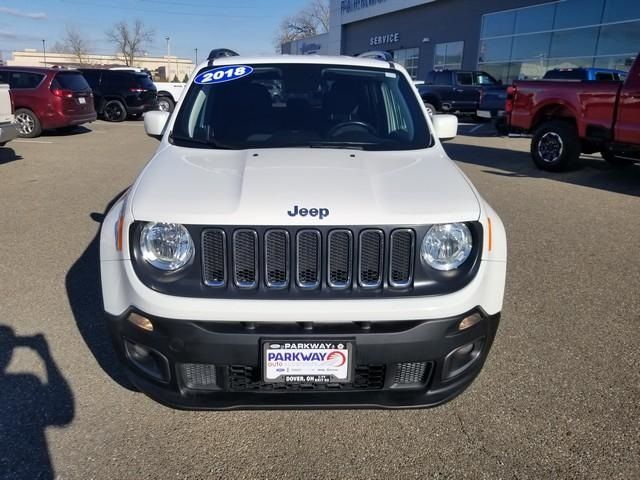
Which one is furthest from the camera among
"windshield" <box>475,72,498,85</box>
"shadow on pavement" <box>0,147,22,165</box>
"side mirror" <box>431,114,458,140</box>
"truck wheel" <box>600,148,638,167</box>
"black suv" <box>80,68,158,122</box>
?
"windshield" <box>475,72,498,85</box>

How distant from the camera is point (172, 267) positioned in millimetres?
2340

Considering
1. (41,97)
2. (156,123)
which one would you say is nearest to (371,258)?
(156,123)

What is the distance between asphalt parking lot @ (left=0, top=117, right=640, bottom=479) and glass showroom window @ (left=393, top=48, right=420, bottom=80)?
3277 cm

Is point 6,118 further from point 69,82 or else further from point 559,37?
point 559,37

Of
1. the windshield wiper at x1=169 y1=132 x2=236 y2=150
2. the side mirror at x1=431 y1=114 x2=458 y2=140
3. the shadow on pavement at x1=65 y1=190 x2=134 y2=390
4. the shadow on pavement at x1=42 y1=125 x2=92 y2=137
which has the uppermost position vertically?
the side mirror at x1=431 y1=114 x2=458 y2=140

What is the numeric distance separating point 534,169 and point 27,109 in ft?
39.7

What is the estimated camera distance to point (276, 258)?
2303 mm

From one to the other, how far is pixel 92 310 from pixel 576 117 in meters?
8.20

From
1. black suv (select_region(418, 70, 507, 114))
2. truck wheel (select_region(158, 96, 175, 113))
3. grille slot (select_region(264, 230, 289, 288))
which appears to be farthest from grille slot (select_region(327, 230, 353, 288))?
truck wheel (select_region(158, 96, 175, 113))

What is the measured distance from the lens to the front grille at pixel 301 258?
2.28 meters

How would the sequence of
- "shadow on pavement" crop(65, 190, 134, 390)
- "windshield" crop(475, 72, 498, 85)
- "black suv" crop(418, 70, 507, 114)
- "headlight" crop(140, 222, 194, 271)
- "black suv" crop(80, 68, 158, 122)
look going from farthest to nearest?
"windshield" crop(475, 72, 498, 85) < "black suv" crop(418, 70, 507, 114) < "black suv" crop(80, 68, 158, 122) < "shadow on pavement" crop(65, 190, 134, 390) < "headlight" crop(140, 222, 194, 271)

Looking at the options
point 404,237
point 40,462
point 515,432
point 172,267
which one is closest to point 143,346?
point 172,267

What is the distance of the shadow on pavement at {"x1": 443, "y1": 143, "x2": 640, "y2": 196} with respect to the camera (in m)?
9.00

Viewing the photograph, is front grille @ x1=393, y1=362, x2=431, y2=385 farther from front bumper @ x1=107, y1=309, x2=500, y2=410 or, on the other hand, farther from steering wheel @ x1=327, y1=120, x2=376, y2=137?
steering wheel @ x1=327, y1=120, x2=376, y2=137
